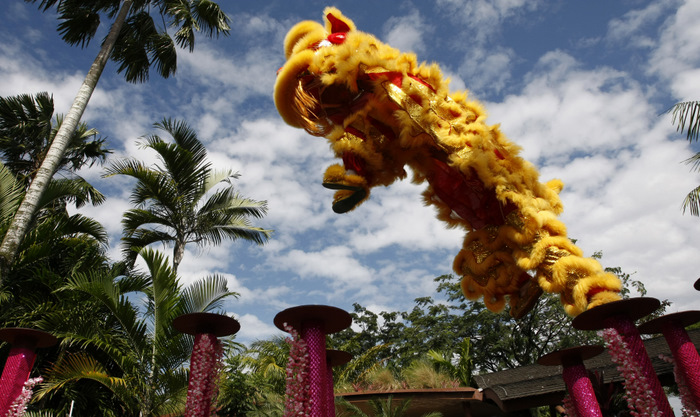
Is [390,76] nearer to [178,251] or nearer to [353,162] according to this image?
[353,162]

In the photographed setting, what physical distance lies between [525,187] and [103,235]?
790cm

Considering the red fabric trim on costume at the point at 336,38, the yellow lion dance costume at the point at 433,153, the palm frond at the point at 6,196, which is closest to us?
the yellow lion dance costume at the point at 433,153

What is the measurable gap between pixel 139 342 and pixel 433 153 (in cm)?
466

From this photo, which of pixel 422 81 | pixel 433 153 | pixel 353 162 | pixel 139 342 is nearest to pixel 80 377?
pixel 139 342

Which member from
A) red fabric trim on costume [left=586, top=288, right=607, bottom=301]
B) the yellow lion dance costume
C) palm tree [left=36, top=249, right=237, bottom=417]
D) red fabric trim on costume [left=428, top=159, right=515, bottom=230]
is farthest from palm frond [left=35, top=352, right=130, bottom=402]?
red fabric trim on costume [left=586, top=288, right=607, bottom=301]

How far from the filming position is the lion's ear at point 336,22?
4707mm

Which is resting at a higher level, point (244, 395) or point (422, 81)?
point (422, 81)

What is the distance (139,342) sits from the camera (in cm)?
588

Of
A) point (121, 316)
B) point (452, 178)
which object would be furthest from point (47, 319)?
point (452, 178)

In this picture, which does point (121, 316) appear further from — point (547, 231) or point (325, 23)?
point (547, 231)

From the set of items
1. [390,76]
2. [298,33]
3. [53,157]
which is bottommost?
[390,76]

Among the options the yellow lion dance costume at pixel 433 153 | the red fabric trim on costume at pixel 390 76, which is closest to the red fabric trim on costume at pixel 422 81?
the yellow lion dance costume at pixel 433 153

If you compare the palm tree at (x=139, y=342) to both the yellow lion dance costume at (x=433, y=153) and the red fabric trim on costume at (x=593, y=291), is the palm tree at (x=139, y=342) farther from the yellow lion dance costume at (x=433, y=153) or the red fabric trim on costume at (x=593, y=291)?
the red fabric trim on costume at (x=593, y=291)

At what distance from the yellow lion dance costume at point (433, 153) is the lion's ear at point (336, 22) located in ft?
0.97
